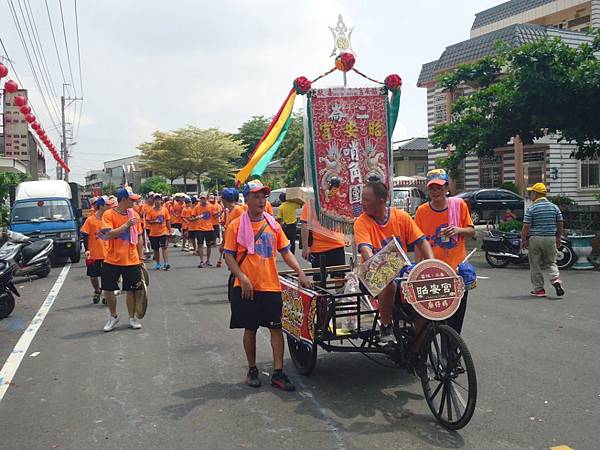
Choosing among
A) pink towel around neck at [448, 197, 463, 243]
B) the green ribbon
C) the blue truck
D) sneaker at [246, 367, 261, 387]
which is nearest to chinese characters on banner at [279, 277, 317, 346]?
sneaker at [246, 367, 261, 387]

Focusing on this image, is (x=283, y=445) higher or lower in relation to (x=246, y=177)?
lower

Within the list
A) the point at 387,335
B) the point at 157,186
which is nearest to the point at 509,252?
the point at 387,335

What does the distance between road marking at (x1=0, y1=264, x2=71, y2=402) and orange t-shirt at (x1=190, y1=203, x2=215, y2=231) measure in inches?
159

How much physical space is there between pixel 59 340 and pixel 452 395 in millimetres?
5055

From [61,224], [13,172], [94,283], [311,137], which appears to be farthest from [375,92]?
[13,172]

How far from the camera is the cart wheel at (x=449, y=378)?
398cm

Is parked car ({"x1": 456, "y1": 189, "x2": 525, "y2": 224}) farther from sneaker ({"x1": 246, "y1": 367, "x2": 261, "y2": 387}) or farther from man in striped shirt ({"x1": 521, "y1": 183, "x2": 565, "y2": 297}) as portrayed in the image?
sneaker ({"x1": 246, "y1": 367, "x2": 261, "y2": 387})

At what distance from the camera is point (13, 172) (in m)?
Result: 32.0

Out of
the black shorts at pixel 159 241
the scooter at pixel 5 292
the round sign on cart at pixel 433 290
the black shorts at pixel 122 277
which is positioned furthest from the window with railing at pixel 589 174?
the round sign on cart at pixel 433 290

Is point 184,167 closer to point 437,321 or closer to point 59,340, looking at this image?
point 59,340

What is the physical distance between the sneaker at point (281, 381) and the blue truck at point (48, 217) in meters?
12.0

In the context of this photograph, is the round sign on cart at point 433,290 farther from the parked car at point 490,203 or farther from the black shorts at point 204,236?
the parked car at point 490,203

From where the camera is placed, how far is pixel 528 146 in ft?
95.6

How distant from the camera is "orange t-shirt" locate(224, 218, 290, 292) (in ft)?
17.0
